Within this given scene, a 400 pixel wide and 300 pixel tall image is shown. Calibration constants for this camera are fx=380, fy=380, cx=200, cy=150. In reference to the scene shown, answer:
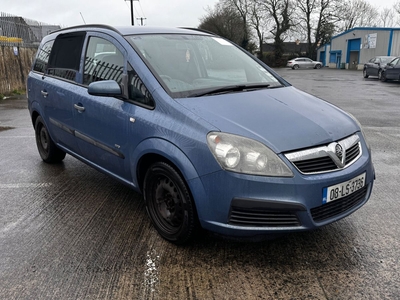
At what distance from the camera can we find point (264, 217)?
2602 mm

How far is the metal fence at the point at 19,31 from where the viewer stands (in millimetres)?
15181

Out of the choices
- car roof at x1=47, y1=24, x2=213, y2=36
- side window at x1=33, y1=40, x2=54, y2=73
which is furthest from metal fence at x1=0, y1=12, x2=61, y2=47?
car roof at x1=47, y1=24, x2=213, y2=36

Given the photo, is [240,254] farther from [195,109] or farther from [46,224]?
[46,224]

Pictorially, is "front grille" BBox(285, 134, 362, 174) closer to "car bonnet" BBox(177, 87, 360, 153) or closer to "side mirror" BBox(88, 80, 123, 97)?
"car bonnet" BBox(177, 87, 360, 153)

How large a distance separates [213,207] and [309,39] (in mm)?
60994

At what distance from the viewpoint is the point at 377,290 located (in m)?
2.52

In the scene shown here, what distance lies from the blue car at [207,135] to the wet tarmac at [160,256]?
0.31 meters

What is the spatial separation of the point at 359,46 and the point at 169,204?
158ft

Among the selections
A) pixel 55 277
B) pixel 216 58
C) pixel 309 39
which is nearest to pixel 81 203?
pixel 55 277

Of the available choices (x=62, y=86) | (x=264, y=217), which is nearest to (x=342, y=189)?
(x=264, y=217)

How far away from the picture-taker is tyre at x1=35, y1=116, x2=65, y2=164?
5.14 metres

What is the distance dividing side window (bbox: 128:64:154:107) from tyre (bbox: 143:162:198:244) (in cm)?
54

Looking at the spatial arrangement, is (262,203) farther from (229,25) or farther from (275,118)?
(229,25)

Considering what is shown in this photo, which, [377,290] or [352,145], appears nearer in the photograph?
[377,290]
